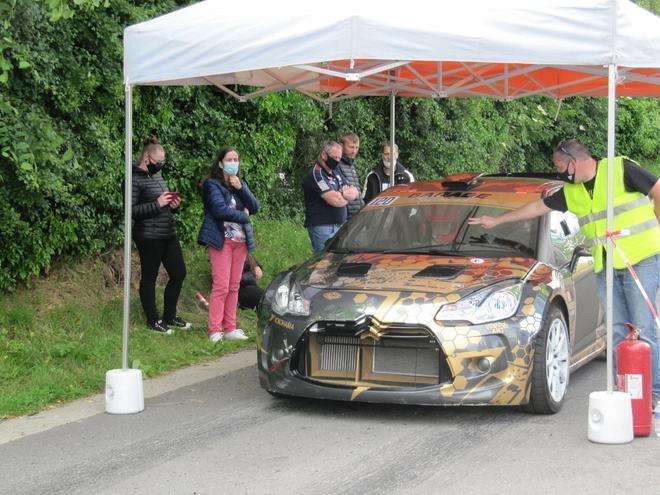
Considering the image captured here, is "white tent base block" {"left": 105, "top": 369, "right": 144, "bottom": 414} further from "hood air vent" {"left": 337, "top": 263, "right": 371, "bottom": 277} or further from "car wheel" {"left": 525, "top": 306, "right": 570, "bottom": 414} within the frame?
"car wheel" {"left": 525, "top": 306, "right": 570, "bottom": 414}

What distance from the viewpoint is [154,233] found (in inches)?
386

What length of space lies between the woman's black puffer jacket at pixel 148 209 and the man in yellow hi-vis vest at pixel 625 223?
4.23 meters

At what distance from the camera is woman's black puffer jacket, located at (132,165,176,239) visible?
381 inches

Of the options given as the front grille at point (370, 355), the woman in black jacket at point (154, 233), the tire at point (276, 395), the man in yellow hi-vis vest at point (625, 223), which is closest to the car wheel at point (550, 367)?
the man in yellow hi-vis vest at point (625, 223)

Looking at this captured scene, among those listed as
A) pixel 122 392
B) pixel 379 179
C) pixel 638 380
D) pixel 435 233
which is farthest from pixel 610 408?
pixel 379 179

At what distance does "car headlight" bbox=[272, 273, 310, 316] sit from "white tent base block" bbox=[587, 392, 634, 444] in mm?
1961

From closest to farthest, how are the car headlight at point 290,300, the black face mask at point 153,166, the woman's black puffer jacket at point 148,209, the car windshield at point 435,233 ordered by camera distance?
the car headlight at point 290,300 → the car windshield at point 435,233 → the woman's black puffer jacket at point 148,209 → the black face mask at point 153,166

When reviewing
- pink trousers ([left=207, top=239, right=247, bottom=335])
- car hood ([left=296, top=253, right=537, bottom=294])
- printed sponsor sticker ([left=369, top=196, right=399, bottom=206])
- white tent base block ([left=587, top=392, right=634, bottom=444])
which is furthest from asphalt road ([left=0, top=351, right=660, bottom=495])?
pink trousers ([left=207, top=239, right=247, bottom=335])

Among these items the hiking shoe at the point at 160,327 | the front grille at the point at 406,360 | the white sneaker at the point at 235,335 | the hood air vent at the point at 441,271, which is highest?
the hood air vent at the point at 441,271

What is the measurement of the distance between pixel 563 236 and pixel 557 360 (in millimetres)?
1280

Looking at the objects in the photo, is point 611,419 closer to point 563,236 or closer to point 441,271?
point 441,271

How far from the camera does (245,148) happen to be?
12781mm

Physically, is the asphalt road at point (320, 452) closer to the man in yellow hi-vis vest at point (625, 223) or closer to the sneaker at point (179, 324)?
the man in yellow hi-vis vest at point (625, 223)

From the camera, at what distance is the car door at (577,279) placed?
25.1ft
